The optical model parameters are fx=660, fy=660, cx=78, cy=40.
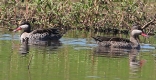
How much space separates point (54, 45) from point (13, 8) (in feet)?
21.2

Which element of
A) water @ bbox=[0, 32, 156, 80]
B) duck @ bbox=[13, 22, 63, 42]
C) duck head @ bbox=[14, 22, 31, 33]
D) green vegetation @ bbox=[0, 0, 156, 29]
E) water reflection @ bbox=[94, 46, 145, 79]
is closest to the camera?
water @ bbox=[0, 32, 156, 80]

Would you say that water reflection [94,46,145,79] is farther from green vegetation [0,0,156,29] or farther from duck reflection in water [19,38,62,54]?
green vegetation [0,0,156,29]

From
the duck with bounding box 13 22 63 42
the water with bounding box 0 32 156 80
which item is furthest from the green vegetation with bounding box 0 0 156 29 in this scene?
the water with bounding box 0 32 156 80

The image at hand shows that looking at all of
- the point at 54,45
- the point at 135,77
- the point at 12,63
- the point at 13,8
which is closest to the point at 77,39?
the point at 54,45

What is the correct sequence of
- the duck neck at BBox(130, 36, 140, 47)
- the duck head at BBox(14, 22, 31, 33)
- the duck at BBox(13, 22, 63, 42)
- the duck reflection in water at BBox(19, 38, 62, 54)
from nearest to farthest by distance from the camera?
the duck reflection in water at BBox(19, 38, 62, 54) < the duck neck at BBox(130, 36, 140, 47) < the duck at BBox(13, 22, 63, 42) < the duck head at BBox(14, 22, 31, 33)

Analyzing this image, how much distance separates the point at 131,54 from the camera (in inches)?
806

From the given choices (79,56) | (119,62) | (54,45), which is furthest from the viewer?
(54,45)

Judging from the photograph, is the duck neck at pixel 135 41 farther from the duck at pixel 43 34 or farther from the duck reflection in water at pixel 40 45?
the duck at pixel 43 34

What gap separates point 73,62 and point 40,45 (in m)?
5.35

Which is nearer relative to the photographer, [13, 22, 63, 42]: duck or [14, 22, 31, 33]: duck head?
[13, 22, 63, 42]: duck

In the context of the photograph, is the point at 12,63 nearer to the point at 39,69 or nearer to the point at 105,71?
the point at 39,69

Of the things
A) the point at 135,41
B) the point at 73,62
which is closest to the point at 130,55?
the point at 135,41

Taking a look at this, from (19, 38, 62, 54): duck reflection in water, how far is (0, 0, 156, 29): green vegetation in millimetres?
3133

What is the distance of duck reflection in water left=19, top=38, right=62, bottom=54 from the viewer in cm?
2058
